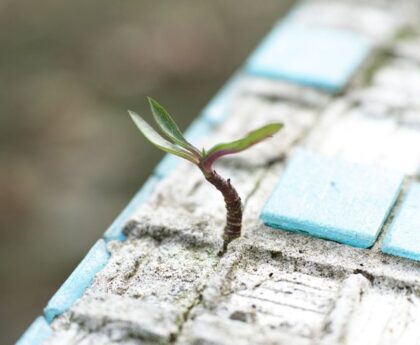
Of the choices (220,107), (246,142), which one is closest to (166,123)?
(246,142)

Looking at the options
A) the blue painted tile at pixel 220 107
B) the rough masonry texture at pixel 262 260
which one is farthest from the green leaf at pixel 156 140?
the blue painted tile at pixel 220 107

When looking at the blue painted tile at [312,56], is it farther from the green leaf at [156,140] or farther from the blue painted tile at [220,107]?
the green leaf at [156,140]

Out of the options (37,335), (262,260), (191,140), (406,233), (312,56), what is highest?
(312,56)

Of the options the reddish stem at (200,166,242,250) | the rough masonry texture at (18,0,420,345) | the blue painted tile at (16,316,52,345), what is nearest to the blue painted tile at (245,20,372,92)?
the rough masonry texture at (18,0,420,345)

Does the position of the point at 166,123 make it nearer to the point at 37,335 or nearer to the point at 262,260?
the point at 262,260

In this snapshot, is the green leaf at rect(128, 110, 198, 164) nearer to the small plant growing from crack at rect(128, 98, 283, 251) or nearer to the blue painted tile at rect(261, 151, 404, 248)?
the small plant growing from crack at rect(128, 98, 283, 251)

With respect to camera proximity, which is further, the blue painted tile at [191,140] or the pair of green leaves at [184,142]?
the blue painted tile at [191,140]

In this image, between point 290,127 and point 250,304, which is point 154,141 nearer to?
point 250,304
